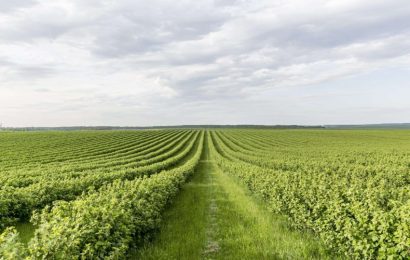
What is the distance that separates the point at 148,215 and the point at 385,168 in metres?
21.6

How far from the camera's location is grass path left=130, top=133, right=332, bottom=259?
10.4 meters

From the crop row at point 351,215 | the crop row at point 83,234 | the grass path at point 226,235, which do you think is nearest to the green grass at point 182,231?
the grass path at point 226,235

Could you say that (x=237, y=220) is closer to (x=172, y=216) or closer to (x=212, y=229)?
(x=212, y=229)

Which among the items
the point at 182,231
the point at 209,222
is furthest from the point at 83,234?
the point at 209,222

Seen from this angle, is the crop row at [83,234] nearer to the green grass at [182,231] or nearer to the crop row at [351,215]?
the green grass at [182,231]

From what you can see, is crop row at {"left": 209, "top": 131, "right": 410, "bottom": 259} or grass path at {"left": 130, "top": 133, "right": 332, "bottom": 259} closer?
crop row at {"left": 209, "top": 131, "right": 410, "bottom": 259}

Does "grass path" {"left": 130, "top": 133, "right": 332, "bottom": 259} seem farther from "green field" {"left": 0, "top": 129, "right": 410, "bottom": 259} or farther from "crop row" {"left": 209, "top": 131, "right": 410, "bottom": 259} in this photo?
"crop row" {"left": 209, "top": 131, "right": 410, "bottom": 259}

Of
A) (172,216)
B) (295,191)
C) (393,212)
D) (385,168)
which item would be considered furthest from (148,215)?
(385,168)

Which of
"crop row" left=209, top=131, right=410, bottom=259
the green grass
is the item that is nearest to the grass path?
the green grass

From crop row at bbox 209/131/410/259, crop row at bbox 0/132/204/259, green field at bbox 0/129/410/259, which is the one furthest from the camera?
crop row at bbox 209/131/410/259

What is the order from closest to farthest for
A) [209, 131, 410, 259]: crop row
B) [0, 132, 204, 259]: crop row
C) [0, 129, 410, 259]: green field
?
1. [0, 132, 204, 259]: crop row
2. [0, 129, 410, 259]: green field
3. [209, 131, 410, 259]: crop row

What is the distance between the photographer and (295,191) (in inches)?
519

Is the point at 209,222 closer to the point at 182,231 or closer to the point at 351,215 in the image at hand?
the point at 182,231

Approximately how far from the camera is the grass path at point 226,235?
410 inches
